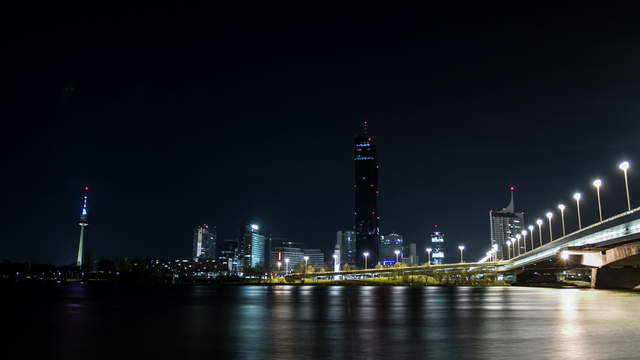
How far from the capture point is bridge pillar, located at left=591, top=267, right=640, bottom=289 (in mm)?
91562

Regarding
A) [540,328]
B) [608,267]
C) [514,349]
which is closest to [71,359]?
[514,349]

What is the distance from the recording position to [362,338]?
19.3 meters

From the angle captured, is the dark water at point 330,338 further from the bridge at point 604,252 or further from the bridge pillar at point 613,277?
the bridge pillar at point 613,277

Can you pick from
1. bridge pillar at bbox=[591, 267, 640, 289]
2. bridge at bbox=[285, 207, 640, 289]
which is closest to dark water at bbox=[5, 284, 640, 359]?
bridge at bbox=[285, 207, 640, 289]

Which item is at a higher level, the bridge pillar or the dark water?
the bridge pillar

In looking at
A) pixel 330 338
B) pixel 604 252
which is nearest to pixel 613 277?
pixel 604 252

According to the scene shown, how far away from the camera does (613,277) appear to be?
92.4m

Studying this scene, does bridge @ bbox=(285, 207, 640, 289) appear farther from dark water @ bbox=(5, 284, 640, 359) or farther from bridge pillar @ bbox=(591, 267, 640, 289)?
dark water @ bbox=(5, 284, 640, 359)

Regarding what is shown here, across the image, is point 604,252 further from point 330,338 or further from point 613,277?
point 330,338

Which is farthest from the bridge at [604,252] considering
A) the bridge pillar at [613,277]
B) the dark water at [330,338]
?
the dark water at [330,338]

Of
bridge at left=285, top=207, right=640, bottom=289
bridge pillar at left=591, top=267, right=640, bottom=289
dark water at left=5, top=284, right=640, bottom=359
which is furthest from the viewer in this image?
bridge pillar at left=591, top=267, right=640, bottom=289

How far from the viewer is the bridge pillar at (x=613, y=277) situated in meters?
91.6

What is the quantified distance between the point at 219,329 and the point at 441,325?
9815 mm

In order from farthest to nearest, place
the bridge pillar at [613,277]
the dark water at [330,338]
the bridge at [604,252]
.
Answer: the bridge pillar at [613,277], the bridge at [604,252], the dark water at [330,338]
